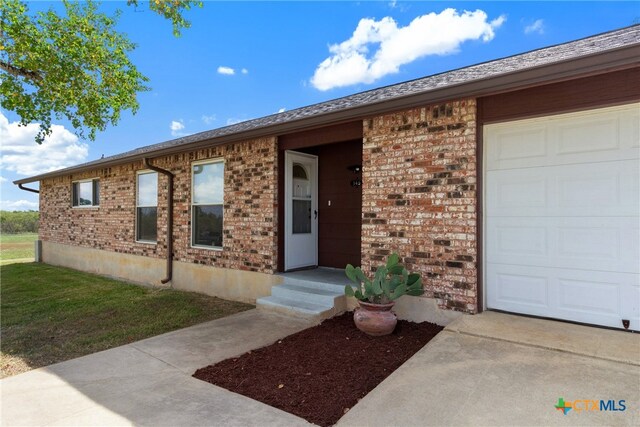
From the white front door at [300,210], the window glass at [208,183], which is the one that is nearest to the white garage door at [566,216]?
the white front door at [300,210]

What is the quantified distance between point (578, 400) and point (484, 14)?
7.10 meters

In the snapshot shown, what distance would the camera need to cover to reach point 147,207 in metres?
8.55

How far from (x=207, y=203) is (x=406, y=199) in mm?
4278

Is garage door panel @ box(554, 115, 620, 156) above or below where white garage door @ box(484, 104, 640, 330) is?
above

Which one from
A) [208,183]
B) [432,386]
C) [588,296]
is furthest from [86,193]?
[588,296]

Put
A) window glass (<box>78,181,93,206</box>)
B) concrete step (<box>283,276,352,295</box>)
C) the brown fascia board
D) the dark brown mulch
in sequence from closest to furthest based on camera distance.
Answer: the dark brown mulch
the brown fascia board
concrete step (<box>283,276,352,295</box>)
window glass (<box>78,181,93,206</box>)

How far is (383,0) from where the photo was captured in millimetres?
8031

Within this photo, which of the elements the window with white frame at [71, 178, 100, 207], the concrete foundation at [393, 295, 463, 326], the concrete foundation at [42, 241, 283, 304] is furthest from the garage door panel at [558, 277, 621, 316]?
the window with white frame at [71, 178, 100, 207]

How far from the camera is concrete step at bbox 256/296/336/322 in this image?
15.7ft

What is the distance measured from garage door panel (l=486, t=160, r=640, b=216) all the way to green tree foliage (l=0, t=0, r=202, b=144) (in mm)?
5931

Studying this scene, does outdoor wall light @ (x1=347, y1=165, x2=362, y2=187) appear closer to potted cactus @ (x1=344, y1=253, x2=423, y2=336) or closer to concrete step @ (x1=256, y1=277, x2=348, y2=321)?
concrete step @ (x1=256, y1=277, x2=348, y2=321)

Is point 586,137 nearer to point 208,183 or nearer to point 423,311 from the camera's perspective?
point 423,311

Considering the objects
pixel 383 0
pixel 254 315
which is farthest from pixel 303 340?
pixel 383 0

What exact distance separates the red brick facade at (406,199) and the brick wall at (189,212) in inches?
0.8
